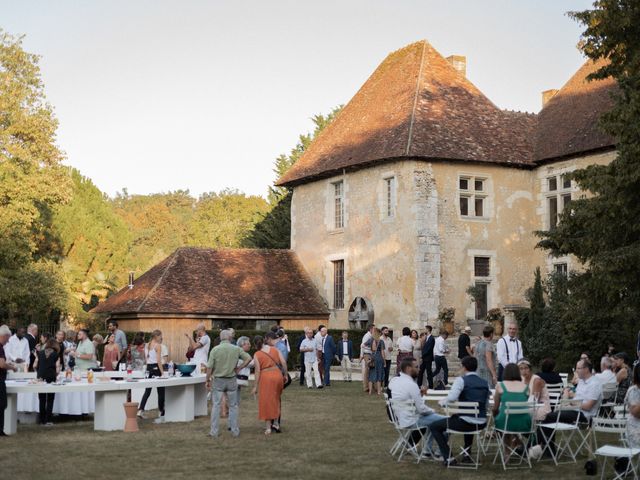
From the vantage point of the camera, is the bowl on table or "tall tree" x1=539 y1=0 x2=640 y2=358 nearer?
the bowl on table

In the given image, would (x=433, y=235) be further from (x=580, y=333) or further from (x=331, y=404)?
(x=331, y=404)

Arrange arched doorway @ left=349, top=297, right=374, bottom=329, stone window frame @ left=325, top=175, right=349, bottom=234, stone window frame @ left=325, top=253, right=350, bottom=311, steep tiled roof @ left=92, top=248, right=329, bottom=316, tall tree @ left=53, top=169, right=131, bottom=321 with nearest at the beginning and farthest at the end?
arched doorway @ left=349, top=297, right=374, bottom=329 → steep tiled roof @ left=92, top=248, right=329, bottom=316 → stone window frame @ left=325, top=253, right=350, bottom=311 → stone window frame @ left=325, top=175, right=349, bottom=234 → tall tree @ left=53, top=169, right=131, bottom=321

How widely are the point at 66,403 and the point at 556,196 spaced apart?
68.2 feet

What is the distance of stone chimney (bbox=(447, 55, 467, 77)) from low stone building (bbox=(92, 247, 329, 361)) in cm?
1050

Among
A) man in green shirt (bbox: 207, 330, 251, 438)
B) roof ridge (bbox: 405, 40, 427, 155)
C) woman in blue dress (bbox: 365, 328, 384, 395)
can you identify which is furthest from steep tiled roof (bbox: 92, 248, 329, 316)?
man in green shirt (bbox: 207, 330, 251, 438)

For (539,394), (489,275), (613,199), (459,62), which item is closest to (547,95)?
(459,62)

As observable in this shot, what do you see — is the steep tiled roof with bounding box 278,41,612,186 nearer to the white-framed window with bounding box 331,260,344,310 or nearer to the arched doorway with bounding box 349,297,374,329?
the white-framed window with bounding box 331,260,344,310

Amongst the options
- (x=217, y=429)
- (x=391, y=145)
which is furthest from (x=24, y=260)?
(x=217, y=429)

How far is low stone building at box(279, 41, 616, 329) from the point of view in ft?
107

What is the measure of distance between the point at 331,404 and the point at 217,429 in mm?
5863

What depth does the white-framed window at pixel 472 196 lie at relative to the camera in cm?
3362

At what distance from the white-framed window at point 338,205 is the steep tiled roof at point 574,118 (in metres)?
7.52

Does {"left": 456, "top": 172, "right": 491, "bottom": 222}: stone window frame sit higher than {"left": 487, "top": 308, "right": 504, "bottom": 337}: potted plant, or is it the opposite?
{"left": 456, "top": 172, "right": 491, "bottom": 222}: stone window frame

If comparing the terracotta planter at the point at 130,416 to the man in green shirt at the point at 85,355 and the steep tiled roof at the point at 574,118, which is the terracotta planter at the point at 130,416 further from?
the steep tiled roof at the point at 574,118
